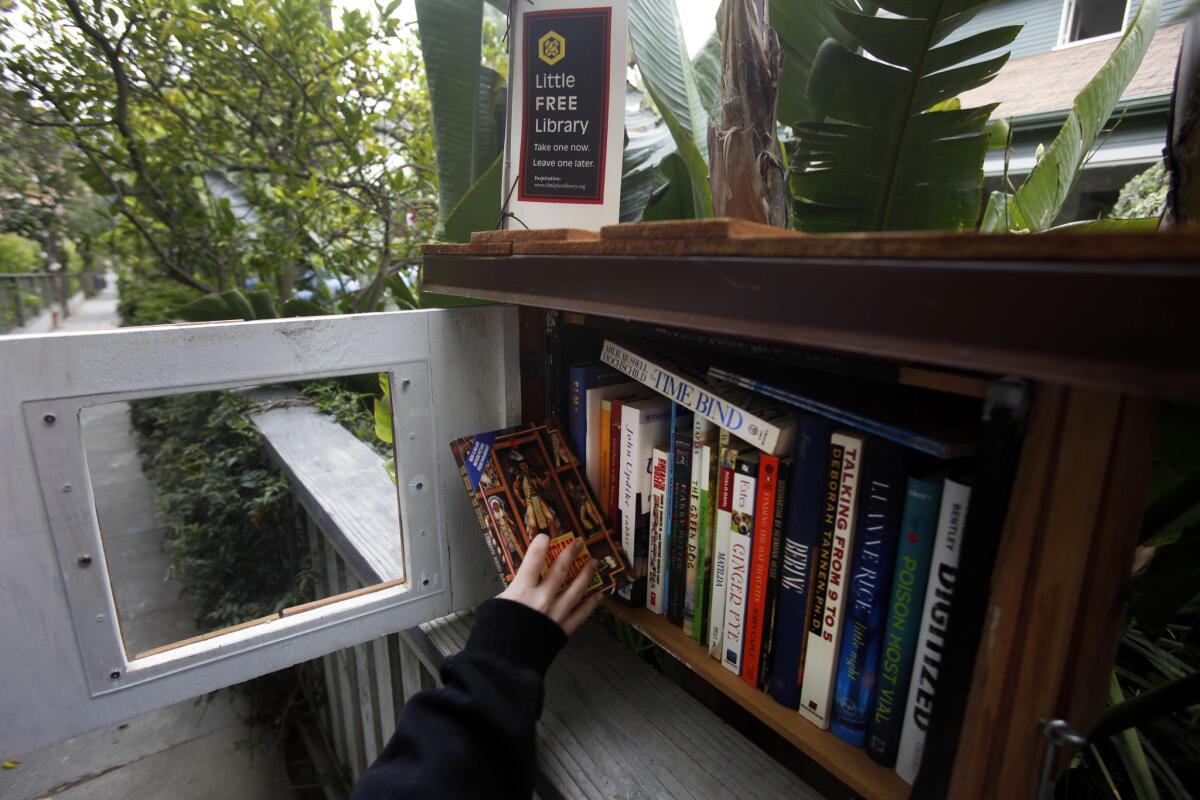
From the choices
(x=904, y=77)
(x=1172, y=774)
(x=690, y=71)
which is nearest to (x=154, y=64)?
(x=690, y=71)

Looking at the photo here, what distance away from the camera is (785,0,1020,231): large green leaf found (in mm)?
682

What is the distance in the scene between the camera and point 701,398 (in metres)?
0.68

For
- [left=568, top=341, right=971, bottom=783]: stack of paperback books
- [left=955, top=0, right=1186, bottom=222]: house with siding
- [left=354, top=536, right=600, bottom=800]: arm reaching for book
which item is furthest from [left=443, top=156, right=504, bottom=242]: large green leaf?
[left=955, top=0, right=1186, bottom=222]: house with siding

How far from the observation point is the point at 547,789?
0.69 m

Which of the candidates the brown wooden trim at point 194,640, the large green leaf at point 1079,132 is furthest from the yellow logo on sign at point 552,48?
the brown wooden trim at point 194,640

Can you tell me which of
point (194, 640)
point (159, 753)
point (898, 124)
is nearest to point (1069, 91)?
point (898, 124)

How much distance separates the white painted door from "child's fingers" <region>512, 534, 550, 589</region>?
0.21m

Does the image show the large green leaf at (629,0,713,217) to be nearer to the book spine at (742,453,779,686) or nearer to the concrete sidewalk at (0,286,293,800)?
the book spine at (742,453,779,686)

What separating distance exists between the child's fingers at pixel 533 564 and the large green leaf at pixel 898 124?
63 cm

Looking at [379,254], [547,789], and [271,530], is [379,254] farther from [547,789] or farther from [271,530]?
[547,789]

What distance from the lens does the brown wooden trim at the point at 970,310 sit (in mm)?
252

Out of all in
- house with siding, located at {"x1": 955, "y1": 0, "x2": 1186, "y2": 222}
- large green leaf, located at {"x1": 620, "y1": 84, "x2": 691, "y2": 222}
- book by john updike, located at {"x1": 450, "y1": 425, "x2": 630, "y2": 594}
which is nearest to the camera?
book by john updike, located at {"x1": 450, "y1": 425, "x2": 630, "y2": 594}

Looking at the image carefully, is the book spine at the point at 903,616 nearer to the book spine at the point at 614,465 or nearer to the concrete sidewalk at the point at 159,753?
the book spine at the point at 614,465

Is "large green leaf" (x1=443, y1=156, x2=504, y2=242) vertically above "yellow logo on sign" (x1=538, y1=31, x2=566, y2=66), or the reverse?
"yellow logo on sign" (x1=538, y1=31, x2=566, y2=66)
